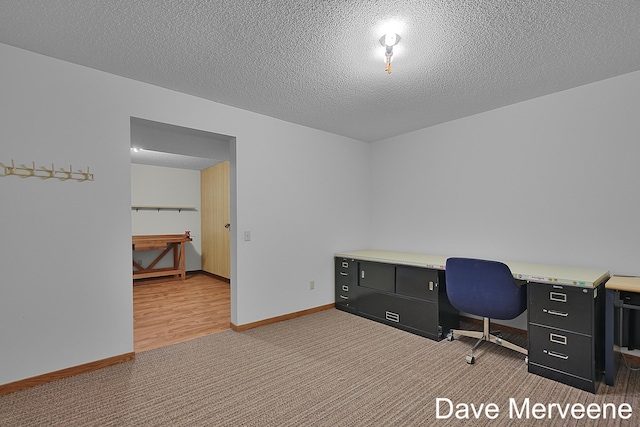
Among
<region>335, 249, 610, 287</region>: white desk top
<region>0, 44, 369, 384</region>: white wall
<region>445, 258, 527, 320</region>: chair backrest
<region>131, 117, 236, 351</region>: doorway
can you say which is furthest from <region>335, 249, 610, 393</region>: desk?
<region>131, 117, 236, 351</region>: doorway

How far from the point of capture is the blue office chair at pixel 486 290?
2.44m

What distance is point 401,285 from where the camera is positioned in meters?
3.30

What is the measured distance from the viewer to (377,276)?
3.55 m

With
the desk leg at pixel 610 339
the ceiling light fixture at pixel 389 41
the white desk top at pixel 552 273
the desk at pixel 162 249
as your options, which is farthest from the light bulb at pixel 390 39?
the desk at pixel 162 249

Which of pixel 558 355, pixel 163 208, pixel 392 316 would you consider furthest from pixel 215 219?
pixel 558 355

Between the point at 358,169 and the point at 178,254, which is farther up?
the point at 358,169

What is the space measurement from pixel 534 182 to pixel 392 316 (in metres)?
2.03

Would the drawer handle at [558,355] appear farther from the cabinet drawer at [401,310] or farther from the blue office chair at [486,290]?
the cabinet drawer at [401,310]

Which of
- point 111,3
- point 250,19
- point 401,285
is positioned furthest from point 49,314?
point 401,285

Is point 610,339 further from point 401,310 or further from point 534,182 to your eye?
point 401,310

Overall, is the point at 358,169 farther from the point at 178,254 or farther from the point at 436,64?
the point at 178,254

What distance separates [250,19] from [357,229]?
3186 millimetres

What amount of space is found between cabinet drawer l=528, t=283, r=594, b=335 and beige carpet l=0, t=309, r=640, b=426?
438 mm

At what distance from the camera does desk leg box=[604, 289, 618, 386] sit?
2.12 m
